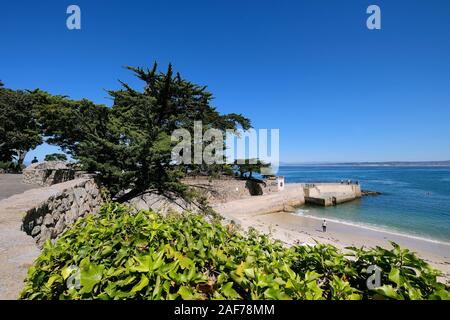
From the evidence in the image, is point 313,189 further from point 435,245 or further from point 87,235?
point 87,235

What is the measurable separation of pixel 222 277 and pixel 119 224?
3.95ft

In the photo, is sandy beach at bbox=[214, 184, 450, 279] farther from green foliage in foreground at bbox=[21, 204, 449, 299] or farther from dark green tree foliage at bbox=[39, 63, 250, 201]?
green foliage in foreground at bbox=[21, 204, 449, 299]

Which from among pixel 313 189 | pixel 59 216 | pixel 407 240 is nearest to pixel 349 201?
pixel 313 189

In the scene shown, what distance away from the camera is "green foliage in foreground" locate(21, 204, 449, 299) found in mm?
1314

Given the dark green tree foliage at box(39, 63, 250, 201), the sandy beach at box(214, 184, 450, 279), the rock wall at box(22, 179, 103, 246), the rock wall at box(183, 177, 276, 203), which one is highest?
the dark green tree foliage at box(39, 63, 250, 201)

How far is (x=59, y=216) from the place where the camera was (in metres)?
4.42

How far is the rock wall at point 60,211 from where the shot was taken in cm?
351

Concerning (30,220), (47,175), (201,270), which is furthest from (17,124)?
(201,270)

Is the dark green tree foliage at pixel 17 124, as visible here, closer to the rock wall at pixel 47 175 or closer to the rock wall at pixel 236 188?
the rock wall at pixel 47 175

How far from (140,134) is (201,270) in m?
6.30

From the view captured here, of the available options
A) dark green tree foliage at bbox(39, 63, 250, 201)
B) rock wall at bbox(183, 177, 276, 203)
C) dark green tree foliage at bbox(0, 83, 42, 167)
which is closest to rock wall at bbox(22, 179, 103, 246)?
dark green tree foliage at bbox(39, 63, 250, 201)

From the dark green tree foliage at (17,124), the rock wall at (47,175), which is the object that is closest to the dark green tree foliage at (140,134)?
the rock wall at (47,175)

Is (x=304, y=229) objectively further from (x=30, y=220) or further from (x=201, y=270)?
(x=201, y=270)

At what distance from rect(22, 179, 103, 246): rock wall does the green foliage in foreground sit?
2186 millimetres
